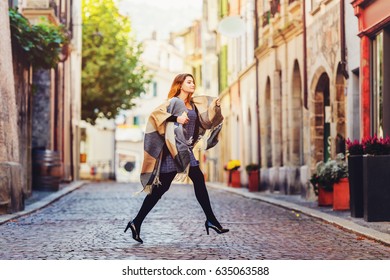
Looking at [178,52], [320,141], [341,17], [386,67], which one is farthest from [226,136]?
[178,52]

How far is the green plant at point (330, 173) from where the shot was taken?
52.0 ft

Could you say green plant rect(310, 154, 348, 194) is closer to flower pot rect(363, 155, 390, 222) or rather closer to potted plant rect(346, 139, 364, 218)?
potted plant rect(346, 139, 364, 218)

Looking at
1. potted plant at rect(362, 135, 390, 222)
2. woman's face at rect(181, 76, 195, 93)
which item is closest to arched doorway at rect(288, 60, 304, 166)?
potted plant at rect(362, 135, 390, 222)

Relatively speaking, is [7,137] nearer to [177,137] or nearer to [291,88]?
[177,137]

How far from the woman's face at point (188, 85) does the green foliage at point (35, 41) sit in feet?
25.3

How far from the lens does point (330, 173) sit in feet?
52.8

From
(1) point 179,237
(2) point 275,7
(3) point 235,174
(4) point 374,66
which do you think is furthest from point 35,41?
(3) point 235,174

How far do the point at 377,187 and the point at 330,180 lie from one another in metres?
3.76

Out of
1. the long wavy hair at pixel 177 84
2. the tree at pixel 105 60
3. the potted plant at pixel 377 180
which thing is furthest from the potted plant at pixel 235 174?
the long wavy hair at pixel 177 84

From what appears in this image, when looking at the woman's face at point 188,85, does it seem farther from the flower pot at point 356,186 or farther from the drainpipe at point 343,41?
the drainpipe at point 343,41

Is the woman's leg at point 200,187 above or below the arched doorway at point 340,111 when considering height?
below

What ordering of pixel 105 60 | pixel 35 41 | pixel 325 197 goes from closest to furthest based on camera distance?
pixel 325 197 → pixel 35 41 → pixel 105 60

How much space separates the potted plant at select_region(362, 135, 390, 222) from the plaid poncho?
3206 millimetres
